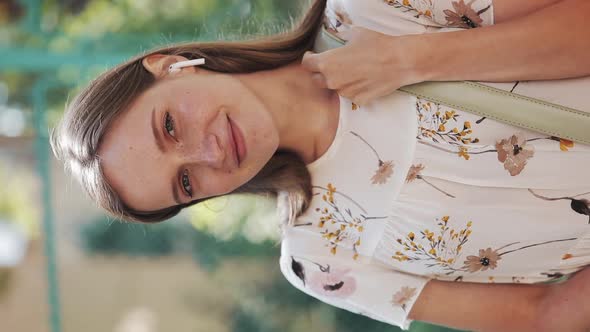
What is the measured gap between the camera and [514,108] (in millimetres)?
1039

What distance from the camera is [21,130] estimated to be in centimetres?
199

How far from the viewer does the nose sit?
109cm

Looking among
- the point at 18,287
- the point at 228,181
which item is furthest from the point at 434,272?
the point at 18,287

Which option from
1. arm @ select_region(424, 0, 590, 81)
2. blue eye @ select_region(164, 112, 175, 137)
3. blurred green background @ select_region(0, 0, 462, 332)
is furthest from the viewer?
blurred green background @ select_region(0, 0, 462, 332)

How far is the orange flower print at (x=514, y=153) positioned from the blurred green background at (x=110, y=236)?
35.6 inches

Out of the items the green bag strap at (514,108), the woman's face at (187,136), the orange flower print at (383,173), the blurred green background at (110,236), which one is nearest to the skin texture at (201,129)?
the woman's face at (187,136)

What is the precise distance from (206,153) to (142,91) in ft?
0.53

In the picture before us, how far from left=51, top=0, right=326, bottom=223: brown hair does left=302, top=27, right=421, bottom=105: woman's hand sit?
5.2 inches

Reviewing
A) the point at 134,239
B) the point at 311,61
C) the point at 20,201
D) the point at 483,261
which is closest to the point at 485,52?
the point at 311,61

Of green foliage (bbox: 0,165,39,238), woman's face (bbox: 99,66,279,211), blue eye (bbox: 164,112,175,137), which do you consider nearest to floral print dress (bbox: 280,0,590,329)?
woman's face (bbox: 99,66,279,211)

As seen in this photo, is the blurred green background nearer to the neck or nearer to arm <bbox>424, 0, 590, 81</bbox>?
the neck

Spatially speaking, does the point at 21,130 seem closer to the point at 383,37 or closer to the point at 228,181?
the point at 228,181

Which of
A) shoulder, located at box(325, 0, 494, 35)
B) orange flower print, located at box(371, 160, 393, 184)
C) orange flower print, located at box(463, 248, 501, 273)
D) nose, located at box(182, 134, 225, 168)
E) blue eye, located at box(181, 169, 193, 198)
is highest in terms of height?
shoulder, located at box(325, 0, 494, 35)

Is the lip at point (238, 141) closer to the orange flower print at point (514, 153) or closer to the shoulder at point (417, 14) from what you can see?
the shoulder at point (417, 14)
